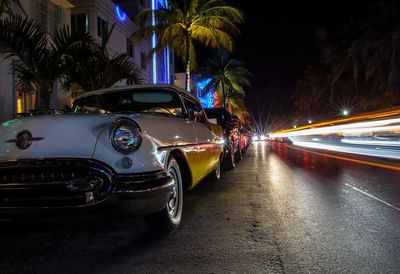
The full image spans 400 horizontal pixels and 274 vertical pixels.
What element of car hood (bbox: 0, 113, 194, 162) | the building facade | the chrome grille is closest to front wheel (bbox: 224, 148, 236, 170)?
the building facade

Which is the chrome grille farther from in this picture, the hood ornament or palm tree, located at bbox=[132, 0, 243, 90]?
palm tree, located at bbox=[132, 0, 243, 90]

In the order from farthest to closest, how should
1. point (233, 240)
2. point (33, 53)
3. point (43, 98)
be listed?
1. point (43, 98)
2. point (33, 53)
3. point (233, 240)

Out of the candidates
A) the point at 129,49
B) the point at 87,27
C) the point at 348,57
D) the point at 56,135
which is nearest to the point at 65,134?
the point at 56,135

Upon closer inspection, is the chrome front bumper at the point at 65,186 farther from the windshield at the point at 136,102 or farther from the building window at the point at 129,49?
the building window at the point at 129,49

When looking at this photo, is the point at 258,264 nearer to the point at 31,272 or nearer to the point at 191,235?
the point at 191,235

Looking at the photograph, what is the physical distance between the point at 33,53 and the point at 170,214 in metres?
6.79

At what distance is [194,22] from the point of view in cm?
2400

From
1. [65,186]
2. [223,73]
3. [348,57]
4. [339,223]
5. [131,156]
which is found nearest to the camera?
[65,186]

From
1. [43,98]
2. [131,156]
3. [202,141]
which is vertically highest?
[43,98]

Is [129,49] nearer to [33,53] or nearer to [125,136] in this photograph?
[33,53]

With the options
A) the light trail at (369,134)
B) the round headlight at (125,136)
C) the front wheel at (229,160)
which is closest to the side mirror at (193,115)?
the round headlight at (125,136)

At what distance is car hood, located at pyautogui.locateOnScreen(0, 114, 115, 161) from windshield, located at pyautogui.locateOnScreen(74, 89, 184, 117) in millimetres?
1971

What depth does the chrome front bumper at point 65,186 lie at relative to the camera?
4.00 m

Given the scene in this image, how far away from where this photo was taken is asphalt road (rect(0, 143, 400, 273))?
3.93 metres
